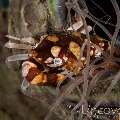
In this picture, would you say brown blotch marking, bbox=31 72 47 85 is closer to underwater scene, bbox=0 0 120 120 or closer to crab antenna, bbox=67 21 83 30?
underwater scene, bbox=0 0 120 120

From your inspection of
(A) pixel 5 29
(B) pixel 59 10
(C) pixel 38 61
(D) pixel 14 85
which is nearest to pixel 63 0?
(B) pixel 59 10

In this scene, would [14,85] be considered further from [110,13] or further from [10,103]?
[110,13]

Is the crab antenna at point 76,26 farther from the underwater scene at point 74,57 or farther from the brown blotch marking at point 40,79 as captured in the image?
the brown blotch marking at point 40,79

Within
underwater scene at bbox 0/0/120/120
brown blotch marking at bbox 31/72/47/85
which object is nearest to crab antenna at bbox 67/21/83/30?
underwater scene at bbox 0/0/120/120

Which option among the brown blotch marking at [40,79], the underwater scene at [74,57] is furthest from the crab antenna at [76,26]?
the brown blotch marking at [40,79]

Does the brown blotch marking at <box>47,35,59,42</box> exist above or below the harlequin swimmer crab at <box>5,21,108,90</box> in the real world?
above

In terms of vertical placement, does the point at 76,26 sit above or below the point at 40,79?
above

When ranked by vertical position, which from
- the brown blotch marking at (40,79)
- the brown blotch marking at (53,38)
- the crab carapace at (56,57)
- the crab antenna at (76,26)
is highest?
the crab antenna at (76,26)

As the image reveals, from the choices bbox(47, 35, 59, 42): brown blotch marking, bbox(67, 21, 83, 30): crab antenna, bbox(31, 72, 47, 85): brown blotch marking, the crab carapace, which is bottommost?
bbox(31, 72, 47, 85): brown blotch marking
